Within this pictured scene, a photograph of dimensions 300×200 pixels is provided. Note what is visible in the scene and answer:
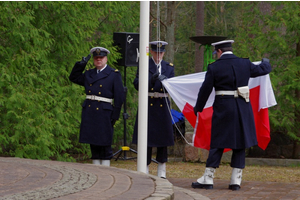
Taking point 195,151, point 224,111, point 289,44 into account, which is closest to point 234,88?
point 224,111

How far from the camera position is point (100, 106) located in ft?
27.0

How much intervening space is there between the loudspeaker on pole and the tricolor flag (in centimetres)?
342

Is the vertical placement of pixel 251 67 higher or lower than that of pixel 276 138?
higher

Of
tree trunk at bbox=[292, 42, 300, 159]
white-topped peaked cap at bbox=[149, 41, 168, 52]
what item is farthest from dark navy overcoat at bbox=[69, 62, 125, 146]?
tree trunk at bbox=[292, 42, 300, 159]

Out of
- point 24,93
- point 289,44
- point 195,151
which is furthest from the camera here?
point 289,44

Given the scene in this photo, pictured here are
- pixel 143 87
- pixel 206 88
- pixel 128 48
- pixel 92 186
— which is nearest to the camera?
pixel 92 186

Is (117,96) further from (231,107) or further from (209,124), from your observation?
(231,107)

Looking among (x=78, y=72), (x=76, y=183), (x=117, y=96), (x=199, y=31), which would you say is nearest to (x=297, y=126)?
(x=117, y=96)

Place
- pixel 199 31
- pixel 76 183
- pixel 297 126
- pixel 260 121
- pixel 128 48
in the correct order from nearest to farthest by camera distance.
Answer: pixel 76 183 < pixel 260 121 < pixel 128 48 < pixel 297 126 < pixel 199 31

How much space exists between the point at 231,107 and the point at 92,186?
104 inches

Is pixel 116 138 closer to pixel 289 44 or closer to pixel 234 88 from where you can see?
pixel 289 44

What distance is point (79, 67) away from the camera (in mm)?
8305

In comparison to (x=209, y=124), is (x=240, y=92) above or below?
above

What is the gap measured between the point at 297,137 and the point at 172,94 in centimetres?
603
